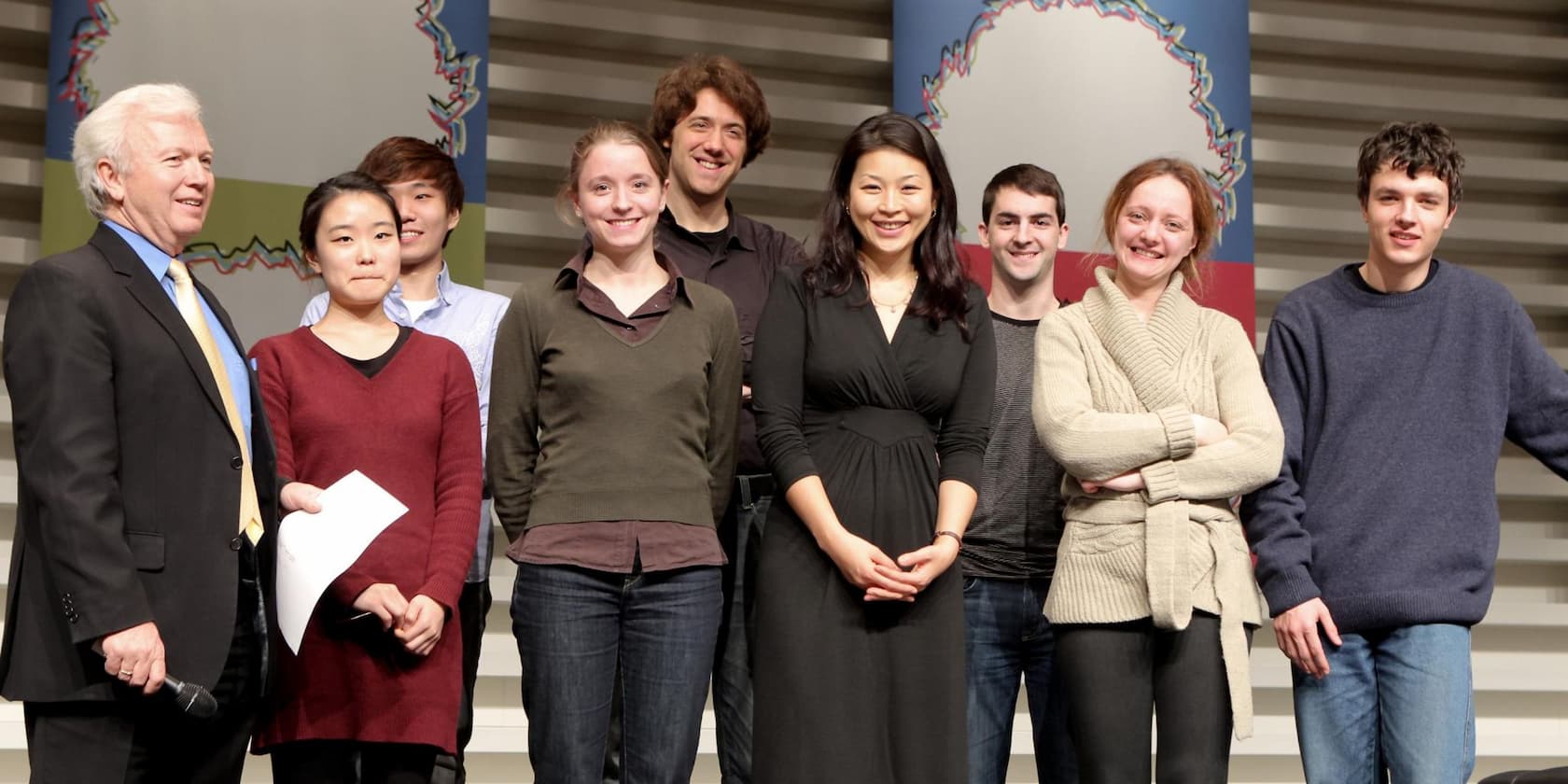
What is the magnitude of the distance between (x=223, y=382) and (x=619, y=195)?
0.75 metres

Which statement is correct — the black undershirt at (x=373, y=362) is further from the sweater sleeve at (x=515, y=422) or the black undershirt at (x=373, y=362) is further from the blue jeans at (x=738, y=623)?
the blue jeans at (x=738, y=623)

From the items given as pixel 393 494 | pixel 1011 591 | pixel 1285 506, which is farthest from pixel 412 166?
pixel 1285 506

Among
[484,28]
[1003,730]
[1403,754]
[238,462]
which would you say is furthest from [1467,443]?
[484,28]

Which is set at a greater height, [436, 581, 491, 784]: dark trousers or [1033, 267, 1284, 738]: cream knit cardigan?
[1033, 267, 1284, 738]: cream knit cardigan

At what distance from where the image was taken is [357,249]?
256 centimetres

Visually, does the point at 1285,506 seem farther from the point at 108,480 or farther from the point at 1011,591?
the point at 108,480

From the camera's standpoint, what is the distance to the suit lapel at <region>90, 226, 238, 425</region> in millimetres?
2178

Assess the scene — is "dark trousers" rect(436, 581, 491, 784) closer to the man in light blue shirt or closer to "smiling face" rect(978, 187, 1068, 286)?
the man in light blue shirt

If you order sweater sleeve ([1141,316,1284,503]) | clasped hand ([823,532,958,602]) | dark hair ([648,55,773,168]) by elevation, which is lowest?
clasped hand ([823,532,958,602])

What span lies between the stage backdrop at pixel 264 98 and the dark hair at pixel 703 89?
93 centimetres

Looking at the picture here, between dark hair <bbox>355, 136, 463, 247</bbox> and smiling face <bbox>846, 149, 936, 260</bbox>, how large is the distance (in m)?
0.99

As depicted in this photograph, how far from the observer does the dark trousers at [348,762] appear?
2393mm

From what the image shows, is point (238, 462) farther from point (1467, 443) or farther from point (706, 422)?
point (1467, 443)

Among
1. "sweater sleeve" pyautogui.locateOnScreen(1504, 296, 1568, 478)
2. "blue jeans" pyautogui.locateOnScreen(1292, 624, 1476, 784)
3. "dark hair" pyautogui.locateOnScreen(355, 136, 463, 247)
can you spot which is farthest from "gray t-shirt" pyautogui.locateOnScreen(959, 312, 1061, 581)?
"dark hair" pyautogui.locateOnScreen(355, 136, 463, 247)
